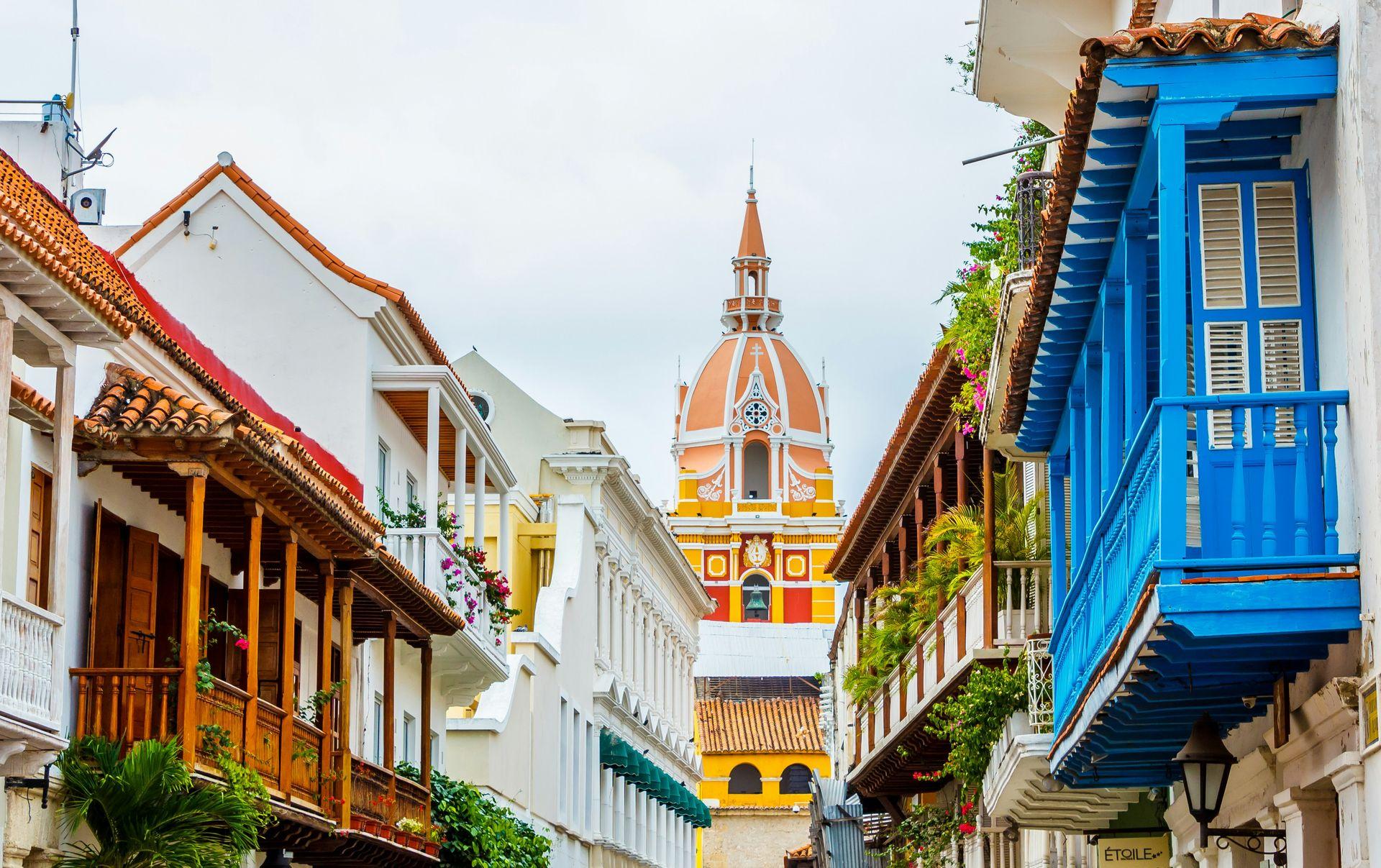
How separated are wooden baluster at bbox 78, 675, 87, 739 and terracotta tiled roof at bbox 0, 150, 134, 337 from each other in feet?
7.90

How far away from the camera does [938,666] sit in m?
23.8

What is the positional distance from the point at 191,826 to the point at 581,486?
30.1 m

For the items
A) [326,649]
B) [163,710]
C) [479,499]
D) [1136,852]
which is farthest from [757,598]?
[163,710]

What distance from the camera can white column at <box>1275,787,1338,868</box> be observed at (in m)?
10.4

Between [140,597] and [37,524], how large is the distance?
1386 mm

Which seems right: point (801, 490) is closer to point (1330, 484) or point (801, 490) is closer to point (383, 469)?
point (383, 469)

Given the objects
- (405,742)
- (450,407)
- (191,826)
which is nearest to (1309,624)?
(191,826)

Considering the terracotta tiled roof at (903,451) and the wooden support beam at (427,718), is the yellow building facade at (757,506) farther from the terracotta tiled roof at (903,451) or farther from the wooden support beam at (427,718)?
the wooden support beam at (427,718)

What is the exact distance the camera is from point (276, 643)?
1998cm

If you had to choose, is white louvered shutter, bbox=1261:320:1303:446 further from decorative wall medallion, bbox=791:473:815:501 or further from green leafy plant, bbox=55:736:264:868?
decorative wall medallion, bbox=791:473:815:501

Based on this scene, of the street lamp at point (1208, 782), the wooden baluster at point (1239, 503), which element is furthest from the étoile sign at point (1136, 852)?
the wooden baluster at point (1239, 503)

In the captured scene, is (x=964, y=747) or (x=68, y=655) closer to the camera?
(x=68, y=655)

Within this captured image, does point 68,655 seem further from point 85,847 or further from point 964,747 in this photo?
point 964,747

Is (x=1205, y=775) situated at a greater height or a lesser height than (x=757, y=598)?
lesser
